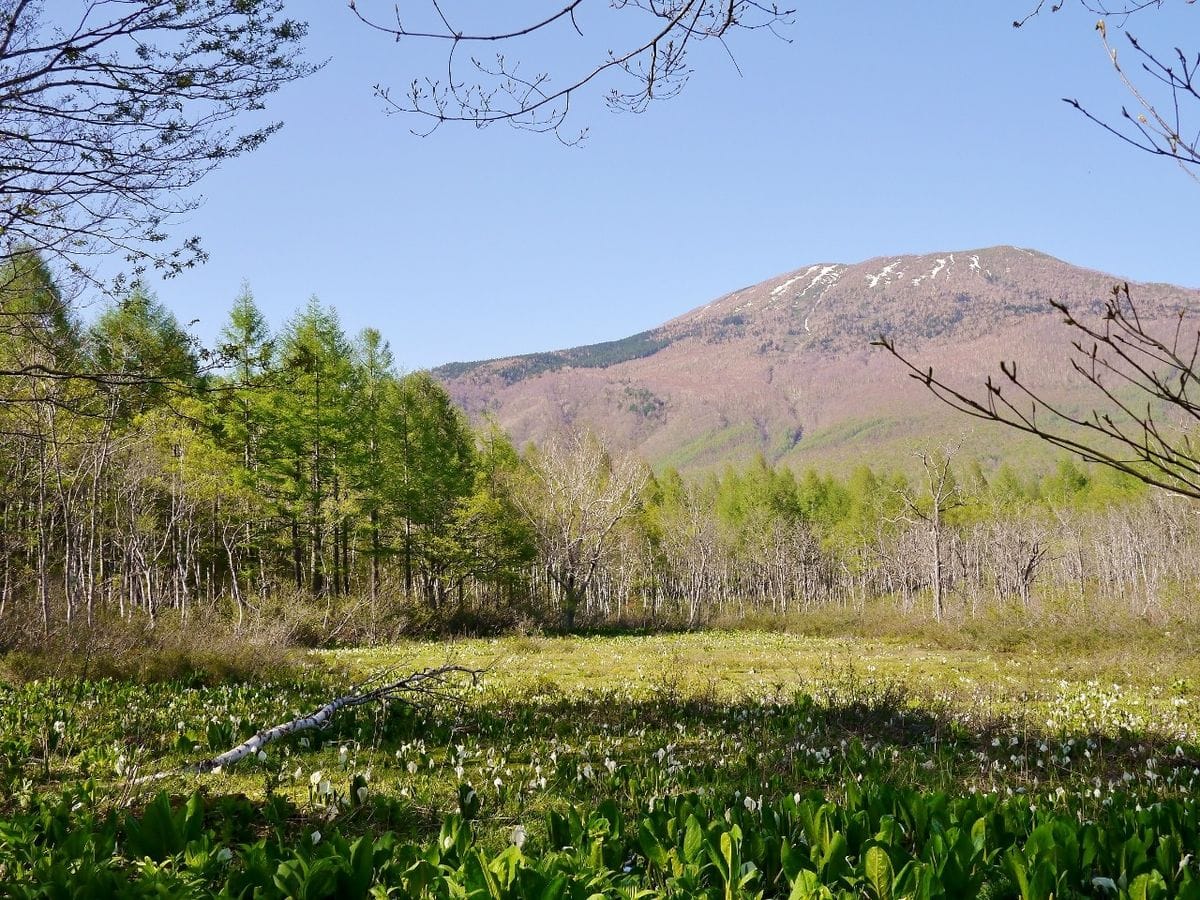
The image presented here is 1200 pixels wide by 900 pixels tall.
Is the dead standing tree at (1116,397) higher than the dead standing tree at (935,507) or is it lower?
higher

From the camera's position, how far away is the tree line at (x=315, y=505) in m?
12.3

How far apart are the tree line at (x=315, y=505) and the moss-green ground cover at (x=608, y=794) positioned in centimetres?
318

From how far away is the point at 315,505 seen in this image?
31.8 m

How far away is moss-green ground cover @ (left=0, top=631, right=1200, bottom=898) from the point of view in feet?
8.20

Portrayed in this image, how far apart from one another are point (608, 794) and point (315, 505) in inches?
1162

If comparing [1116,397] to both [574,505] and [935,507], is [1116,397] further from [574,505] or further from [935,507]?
[574,505]

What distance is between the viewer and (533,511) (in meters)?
40.8

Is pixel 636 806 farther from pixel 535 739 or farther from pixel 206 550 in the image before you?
pixel 206 550

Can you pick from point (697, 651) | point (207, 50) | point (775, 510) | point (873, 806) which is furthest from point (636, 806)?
point (775, 510)

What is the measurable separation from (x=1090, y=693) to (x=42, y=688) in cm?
1516

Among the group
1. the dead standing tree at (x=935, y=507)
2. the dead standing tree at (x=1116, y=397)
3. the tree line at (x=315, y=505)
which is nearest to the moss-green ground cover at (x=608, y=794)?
the dead standing tree at (x=1116, y=397)

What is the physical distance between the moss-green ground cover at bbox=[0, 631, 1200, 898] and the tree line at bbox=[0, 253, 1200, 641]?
125 inches

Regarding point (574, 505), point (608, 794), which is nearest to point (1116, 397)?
point (608, 794)

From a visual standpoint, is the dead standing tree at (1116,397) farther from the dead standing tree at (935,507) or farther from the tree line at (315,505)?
the dead standing tree at (935,507)
